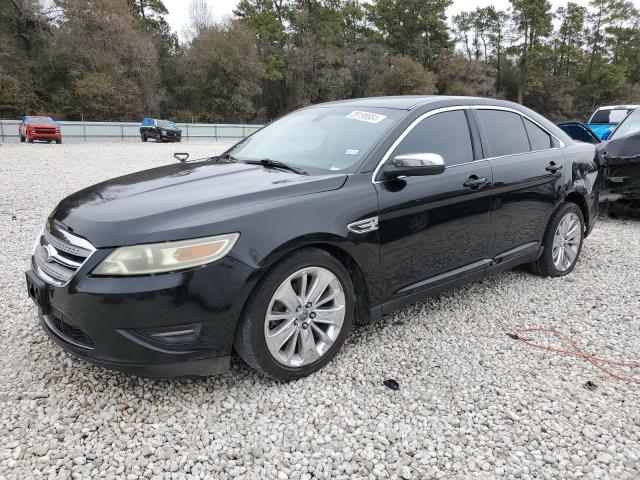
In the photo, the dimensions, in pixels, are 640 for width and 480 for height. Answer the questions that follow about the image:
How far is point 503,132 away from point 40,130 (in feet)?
80.3

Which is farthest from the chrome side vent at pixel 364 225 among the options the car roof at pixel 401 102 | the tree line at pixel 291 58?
the tree line at pixel 291 58

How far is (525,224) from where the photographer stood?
3910 millimetres

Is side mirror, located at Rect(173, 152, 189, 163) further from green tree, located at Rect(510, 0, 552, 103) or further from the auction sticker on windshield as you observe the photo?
green tree, located at Rect(510, 0, 552, 103)

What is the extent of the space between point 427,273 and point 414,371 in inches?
27.5

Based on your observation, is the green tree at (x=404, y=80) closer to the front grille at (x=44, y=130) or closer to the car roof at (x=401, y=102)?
the front grille at (x=44, y=130)

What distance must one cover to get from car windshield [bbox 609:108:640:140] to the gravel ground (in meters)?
4.63

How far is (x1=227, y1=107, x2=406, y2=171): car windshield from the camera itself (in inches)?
121

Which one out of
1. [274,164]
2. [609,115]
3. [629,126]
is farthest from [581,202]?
[609,115]

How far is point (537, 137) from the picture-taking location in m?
4.16

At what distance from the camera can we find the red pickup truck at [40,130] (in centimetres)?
2261

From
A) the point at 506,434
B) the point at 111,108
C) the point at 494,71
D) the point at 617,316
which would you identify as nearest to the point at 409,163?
the point at 506,434

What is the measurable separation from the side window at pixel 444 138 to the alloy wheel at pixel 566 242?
4.80ft

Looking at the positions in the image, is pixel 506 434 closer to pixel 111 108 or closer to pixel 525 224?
pixel 525 224

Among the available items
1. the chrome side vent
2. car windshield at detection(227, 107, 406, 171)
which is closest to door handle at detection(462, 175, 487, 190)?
car windshield at detection(227, 107, 406, 171)
